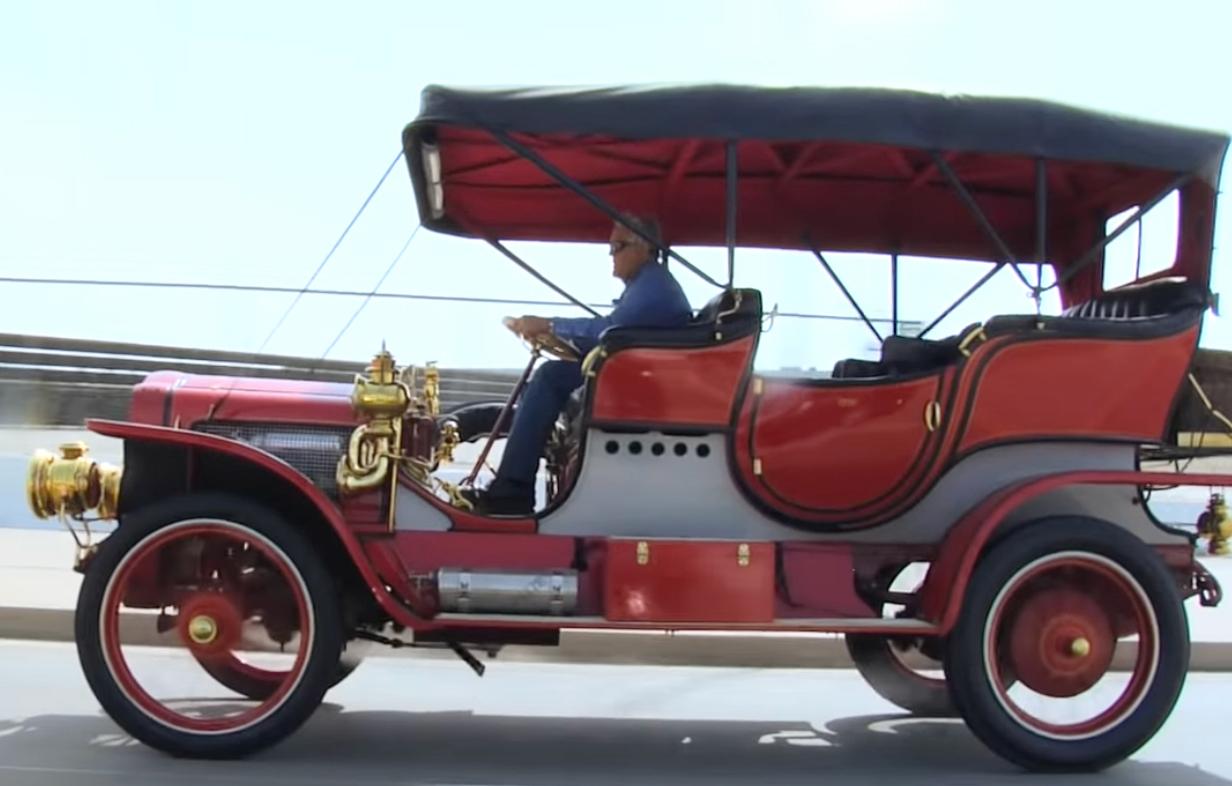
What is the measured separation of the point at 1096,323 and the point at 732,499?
4.15 feet

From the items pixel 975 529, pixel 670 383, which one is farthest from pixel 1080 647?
pixel 670 383

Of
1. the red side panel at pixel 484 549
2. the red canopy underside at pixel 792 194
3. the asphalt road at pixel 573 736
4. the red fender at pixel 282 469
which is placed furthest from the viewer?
the red canopy underside at pixel 792 194

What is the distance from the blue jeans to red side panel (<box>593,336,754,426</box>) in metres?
0.43

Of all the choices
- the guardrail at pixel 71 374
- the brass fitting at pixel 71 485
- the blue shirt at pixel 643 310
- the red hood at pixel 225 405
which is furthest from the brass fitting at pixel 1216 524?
the guardrail at pixel 71 374

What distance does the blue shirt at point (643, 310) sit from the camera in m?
4.14

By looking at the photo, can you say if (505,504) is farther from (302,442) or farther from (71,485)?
(71,485)

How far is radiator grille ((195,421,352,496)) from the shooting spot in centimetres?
397

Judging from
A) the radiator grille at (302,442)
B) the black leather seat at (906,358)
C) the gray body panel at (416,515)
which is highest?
the black leather seat at (906,358)

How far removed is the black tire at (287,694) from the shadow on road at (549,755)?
8 centimetres

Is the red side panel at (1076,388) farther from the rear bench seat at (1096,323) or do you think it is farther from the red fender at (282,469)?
the red fender at (282,469)

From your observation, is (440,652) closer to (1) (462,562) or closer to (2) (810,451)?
(1) (462,562)

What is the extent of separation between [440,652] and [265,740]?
7.62ft

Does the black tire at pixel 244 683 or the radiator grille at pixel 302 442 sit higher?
the radiator grille at pixel 302 442

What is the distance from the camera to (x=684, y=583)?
3688mm
